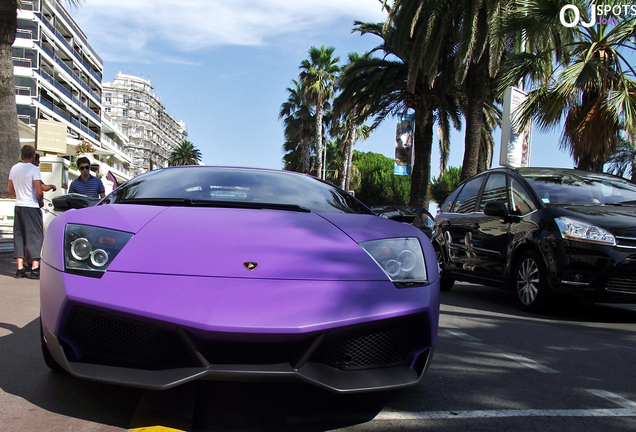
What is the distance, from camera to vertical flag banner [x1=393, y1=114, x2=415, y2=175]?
1007 inches

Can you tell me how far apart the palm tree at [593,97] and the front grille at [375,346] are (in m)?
10.1

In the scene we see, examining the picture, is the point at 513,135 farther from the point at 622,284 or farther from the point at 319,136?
the point at 319,136

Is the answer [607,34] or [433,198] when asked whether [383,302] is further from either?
[433,198]

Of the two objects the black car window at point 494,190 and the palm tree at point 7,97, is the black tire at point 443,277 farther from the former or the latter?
the palm tree at point 7,97

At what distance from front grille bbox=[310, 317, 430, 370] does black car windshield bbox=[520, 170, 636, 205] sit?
156 inches

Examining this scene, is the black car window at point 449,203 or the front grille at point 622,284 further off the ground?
the black car window at point 449,203

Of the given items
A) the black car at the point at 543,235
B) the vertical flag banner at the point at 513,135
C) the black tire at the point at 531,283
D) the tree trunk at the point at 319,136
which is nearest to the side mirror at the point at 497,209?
the black car at the point at 543,235

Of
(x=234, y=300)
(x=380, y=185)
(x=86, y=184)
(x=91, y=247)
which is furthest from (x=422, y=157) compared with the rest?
(x=380, y=185)

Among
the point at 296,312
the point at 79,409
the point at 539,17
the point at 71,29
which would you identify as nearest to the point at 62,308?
the point at 79,409

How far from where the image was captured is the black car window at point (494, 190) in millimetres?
6746

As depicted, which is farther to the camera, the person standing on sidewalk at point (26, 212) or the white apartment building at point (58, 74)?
the white apartment building at point (58, 74)

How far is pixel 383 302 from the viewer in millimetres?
2463

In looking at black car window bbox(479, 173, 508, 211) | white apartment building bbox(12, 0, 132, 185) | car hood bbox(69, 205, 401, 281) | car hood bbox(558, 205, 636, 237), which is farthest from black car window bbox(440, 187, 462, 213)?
white apartment building bbox(12, 0, 132, 185)

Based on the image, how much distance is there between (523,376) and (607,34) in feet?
34.8
